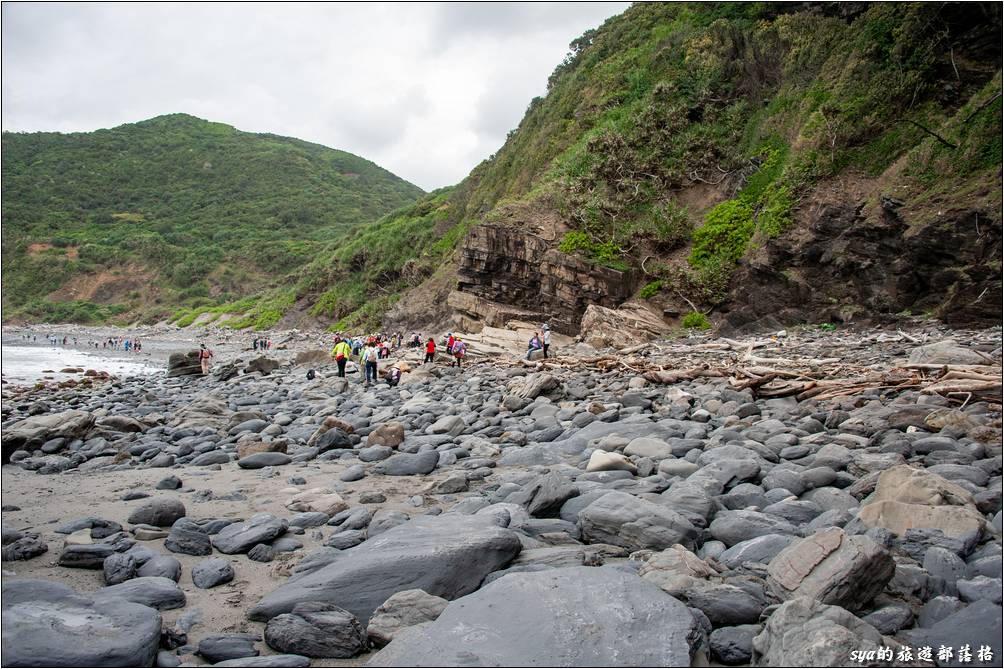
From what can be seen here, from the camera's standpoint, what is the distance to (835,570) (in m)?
2.17

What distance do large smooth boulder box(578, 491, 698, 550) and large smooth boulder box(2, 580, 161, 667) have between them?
1935mm

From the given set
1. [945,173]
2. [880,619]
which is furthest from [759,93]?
[880,619]

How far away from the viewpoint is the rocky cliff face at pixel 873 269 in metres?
13.3

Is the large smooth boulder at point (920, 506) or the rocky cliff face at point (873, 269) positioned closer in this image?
the large smooth boulder at point (920, 506)

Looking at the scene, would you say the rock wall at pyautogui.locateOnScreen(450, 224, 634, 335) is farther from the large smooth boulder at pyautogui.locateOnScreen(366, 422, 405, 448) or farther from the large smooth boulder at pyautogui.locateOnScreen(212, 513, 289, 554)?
the large smooth boulder at pyautogui.locateOnScreen(212, 513, 289, 554)

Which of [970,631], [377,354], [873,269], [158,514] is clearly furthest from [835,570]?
[873,269]

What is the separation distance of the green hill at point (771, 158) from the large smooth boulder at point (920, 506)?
1264cm

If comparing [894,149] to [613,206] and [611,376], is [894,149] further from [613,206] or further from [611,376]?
[611,376]

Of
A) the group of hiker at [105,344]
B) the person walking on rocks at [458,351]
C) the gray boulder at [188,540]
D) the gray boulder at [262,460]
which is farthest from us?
the group of hiker at [105,344]

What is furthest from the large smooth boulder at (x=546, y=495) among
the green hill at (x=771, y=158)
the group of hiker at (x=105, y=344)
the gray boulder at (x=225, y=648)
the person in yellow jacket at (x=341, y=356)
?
the group of hiker at (x=105, y=344)

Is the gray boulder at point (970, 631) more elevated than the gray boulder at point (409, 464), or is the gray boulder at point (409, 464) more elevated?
the gray boulder at point (970, 631)

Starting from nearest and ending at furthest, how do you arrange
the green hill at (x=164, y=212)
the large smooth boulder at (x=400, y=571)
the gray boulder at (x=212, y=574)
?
the large smooth boulder at (x=400, y=571)
the gray boulder at (x=212, y=574)
the green hill at (x=164, y=212)

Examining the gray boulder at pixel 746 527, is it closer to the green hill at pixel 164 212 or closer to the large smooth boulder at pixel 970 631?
the large smooth boulder at pixel 970 631

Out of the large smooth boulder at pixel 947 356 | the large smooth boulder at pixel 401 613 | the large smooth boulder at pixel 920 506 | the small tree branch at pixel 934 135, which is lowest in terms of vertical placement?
the large smooth boulder at pixel 401 613
